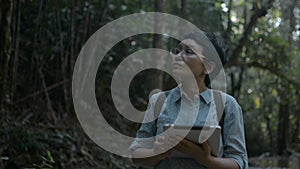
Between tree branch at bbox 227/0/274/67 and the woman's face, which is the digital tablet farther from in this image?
tree branch at bbox 227/0/274/67

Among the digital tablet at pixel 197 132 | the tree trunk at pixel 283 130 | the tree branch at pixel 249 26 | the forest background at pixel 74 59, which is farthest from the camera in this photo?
the tree trunk at pixel 283 130

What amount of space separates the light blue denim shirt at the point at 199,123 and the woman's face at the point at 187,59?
8 centimetres

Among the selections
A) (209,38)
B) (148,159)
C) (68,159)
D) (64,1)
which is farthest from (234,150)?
(64,1)

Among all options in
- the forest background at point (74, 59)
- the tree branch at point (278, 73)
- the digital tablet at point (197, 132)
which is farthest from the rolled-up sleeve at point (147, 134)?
the tree branch at point (278, 73)

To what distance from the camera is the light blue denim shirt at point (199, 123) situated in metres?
1.81

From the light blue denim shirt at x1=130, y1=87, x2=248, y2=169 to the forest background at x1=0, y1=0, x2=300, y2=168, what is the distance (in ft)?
5.87

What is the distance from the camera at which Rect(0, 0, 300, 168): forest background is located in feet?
16.1

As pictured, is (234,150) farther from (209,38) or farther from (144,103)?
(144,103)

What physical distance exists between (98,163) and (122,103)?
1.80 metres

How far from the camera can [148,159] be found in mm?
1802

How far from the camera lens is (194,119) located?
1867mm

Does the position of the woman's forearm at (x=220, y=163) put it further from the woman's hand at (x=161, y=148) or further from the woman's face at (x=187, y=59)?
the woman's face at (x=187, y=59)

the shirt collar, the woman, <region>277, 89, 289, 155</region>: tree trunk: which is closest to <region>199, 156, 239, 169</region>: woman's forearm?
the woman

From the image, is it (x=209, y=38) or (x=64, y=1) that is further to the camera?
(x=64, y=1)
